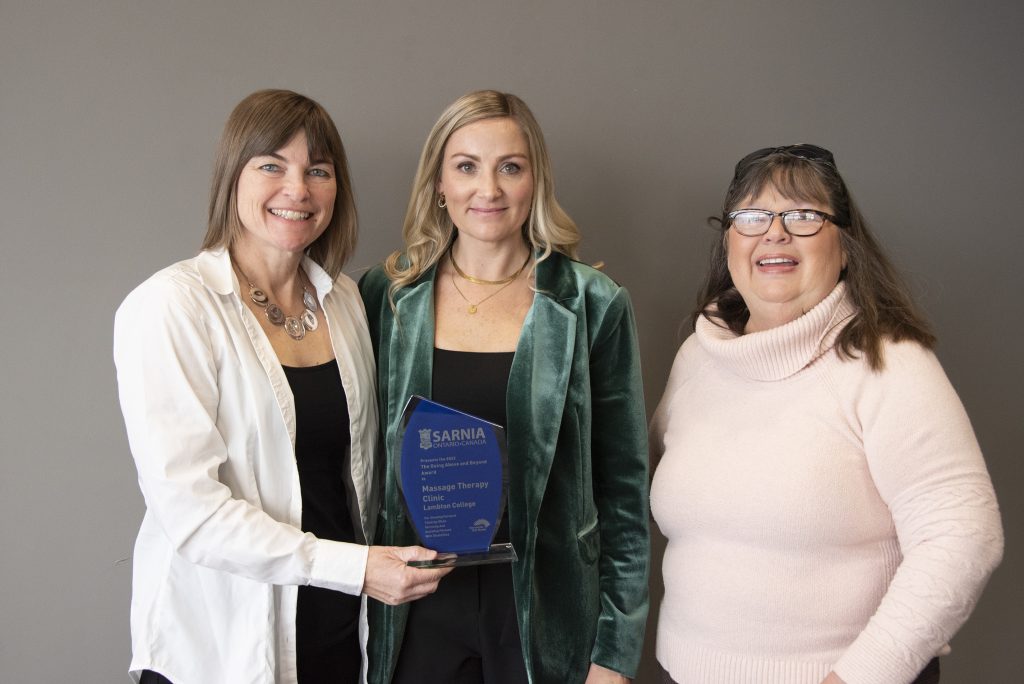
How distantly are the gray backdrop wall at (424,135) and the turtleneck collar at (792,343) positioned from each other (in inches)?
30.3

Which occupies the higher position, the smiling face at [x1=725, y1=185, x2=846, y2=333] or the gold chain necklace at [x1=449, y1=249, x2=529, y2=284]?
the smiling face at [x1=725, y1=185, x2=846, y2=333]

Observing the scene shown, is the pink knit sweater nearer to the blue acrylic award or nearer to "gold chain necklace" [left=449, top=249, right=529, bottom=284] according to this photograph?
the blue acrylic award

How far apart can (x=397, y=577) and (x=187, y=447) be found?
46cm

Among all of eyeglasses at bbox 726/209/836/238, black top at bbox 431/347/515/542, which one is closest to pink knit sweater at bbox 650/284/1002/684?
eyeglasses at bbox 726/209/836/238

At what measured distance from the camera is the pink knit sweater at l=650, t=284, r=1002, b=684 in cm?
134

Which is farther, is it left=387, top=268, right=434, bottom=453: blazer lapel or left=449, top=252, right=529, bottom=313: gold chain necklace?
left=449, top=252, right=529, bottom=313: gold chain necklace

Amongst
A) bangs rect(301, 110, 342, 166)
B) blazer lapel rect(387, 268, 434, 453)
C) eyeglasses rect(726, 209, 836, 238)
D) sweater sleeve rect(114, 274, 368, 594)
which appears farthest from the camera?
blazer lapel rect(387, 268, 434, 453)

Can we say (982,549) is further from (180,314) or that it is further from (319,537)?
(180,314)

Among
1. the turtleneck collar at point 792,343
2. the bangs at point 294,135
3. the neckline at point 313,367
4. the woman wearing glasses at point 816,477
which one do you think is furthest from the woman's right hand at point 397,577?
the bangs at point 294,135

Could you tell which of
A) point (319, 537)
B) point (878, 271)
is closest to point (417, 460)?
point (319, 537)

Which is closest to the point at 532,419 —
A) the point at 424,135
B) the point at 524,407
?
the point at 524,407

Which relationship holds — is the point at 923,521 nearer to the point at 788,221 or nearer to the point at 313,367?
the point at 788,221

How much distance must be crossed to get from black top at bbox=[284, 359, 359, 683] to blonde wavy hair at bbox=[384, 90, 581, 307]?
333 mm

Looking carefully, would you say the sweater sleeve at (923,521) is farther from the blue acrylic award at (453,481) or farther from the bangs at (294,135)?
the bangs at (294,135)
